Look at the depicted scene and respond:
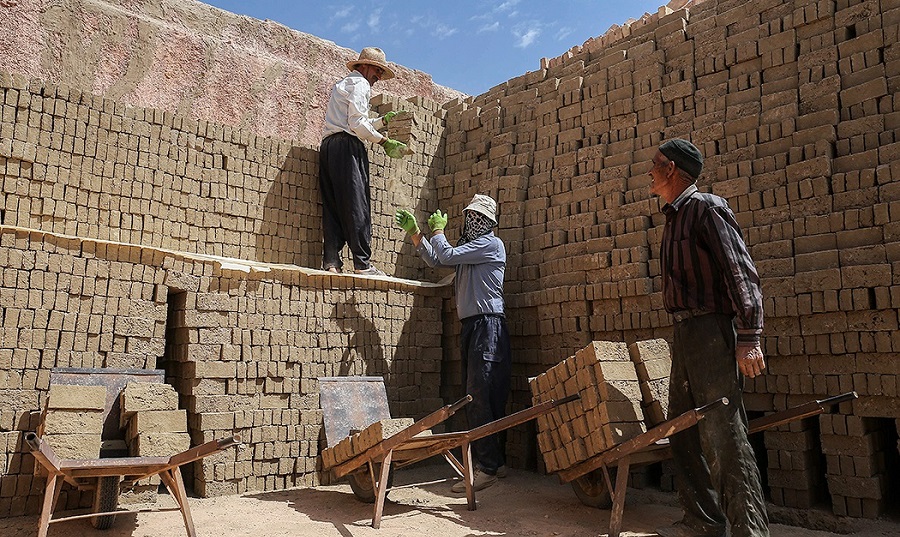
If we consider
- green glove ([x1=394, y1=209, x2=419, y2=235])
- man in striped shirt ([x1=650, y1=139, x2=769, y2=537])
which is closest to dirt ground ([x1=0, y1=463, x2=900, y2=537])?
man in striped shirt ([x1=650, y1=139, x2=769, y2=537])

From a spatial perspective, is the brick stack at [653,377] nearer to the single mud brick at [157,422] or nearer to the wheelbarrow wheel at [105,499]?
the single mud brick at [157,422]

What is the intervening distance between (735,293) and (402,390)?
386 centimetres

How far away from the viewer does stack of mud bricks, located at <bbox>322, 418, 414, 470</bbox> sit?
15.8 feet

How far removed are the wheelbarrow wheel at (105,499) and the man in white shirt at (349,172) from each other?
2.95m

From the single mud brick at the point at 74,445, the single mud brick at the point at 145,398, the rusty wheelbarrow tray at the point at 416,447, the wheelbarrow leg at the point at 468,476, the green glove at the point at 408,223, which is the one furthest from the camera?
the green glove at the point at 408,223

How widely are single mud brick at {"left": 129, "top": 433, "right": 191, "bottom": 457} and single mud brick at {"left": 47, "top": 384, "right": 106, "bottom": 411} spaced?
1.19 ft

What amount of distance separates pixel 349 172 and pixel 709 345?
166 inches

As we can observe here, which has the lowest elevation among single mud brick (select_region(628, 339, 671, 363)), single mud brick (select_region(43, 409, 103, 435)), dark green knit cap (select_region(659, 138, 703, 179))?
single mud brick (select_region(43, 409, 103, 435))

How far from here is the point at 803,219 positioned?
16.5ft

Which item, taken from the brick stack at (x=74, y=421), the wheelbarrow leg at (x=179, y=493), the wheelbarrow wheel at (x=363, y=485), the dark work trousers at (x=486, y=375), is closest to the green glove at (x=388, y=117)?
the dark work trousers at (x=486, y=375)

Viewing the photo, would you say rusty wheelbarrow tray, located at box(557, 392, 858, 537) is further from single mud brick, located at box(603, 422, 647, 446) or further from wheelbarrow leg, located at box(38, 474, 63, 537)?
wheelbarrow leg, located at box(38, 474, 63, 537)

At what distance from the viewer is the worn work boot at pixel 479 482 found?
583 cm

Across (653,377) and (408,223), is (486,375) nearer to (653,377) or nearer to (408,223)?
(408,223)

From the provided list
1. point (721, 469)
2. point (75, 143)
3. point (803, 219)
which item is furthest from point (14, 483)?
point (803, 219)
